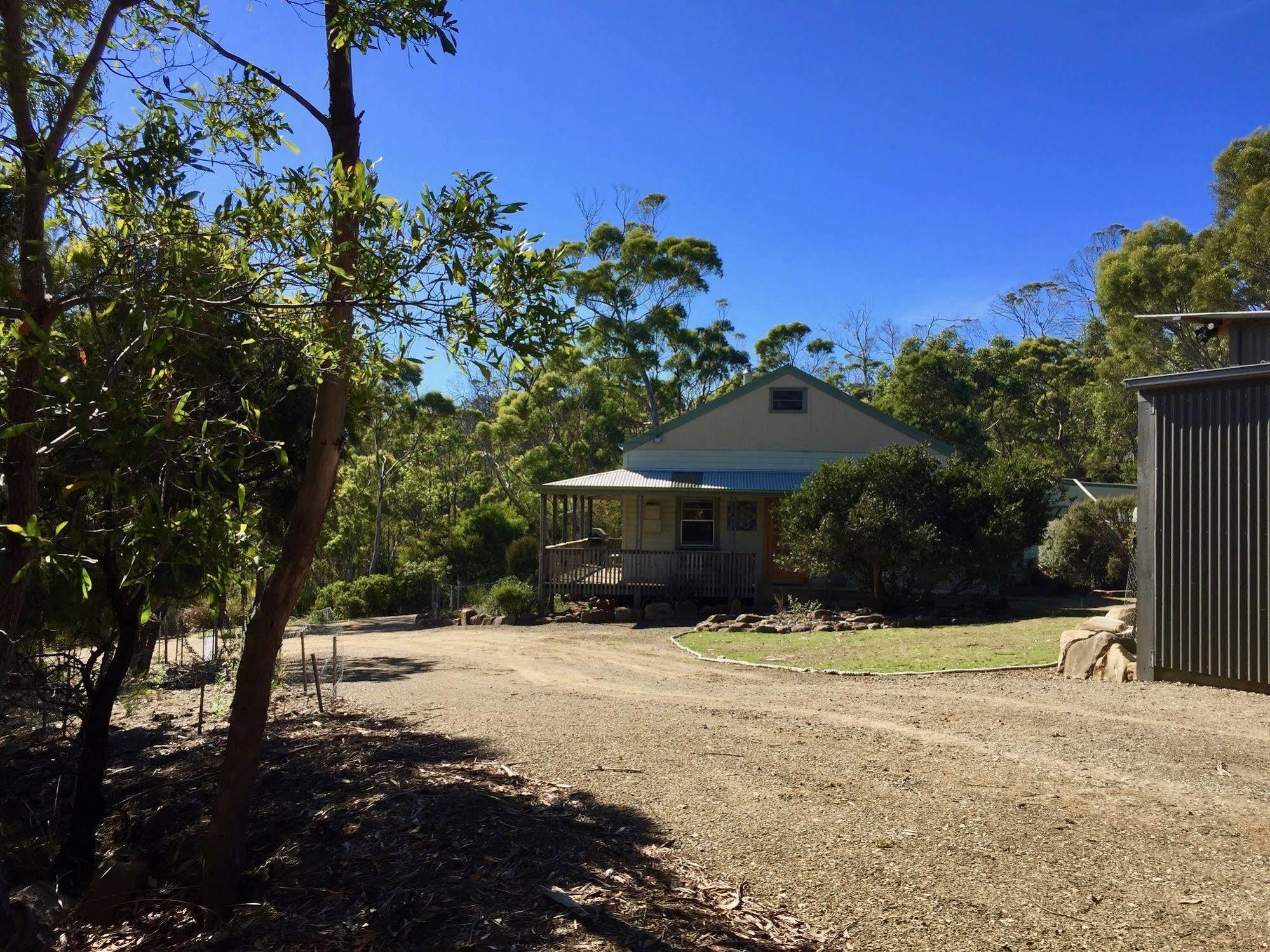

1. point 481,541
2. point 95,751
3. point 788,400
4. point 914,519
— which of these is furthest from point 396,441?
point 95,751

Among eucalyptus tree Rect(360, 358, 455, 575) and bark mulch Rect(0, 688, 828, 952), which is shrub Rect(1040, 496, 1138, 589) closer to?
eucalyptus tree Rect(360, 358, 455, 575)

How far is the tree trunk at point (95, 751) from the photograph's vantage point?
668 centimetres

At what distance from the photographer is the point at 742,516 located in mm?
24453

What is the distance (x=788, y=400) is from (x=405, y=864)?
20323mm

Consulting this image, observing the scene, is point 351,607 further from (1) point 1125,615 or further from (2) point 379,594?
(1) point 1125,615

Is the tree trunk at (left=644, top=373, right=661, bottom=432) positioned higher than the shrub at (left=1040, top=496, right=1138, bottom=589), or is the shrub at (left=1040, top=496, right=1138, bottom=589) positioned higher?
the tree trunk at (left=644, top=373, right=661, bottom=432)

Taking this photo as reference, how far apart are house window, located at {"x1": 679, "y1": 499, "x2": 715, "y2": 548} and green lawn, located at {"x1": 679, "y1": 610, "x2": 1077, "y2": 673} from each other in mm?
6382

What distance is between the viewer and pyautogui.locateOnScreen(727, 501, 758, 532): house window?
24.3 meters

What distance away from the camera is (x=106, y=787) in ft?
26.2

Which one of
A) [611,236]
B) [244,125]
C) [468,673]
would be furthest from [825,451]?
[244,125]

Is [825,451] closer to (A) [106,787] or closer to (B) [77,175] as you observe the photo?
(A) [106,787]

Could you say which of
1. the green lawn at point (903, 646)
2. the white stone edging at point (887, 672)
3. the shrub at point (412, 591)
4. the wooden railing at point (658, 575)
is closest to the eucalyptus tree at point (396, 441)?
the shrub at point (412, 591)

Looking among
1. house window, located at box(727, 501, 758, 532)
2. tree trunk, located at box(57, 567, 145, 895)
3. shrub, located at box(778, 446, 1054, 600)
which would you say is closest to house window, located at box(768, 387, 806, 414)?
house window, located at box(727, 501, 758, 532)

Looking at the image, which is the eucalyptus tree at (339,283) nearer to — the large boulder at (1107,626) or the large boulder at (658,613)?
the large boulder at (1107,626)
